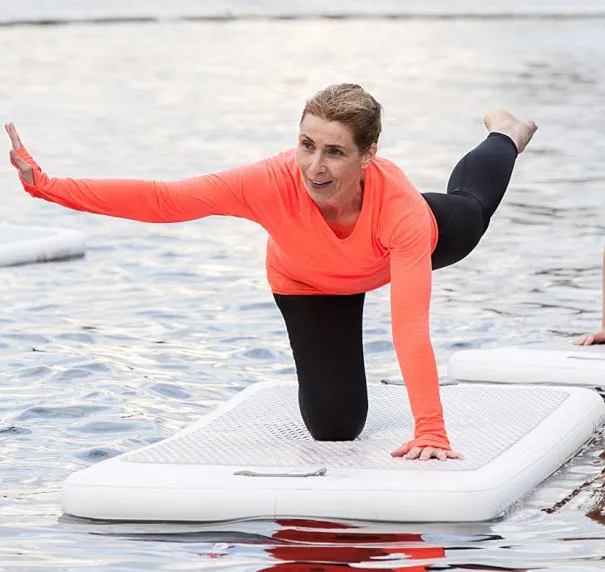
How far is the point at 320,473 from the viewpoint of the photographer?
443cm

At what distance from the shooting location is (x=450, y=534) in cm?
422

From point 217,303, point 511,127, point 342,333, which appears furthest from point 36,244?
point 342,333

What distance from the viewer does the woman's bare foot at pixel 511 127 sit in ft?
17.8

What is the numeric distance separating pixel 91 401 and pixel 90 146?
946 centimetres

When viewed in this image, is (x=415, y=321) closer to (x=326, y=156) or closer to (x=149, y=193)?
(x=326, y=156)

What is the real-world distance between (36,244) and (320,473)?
4713 mm

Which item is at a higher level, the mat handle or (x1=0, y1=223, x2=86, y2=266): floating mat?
(x1=0, y1=223, x2=86, y2=266): floating mat

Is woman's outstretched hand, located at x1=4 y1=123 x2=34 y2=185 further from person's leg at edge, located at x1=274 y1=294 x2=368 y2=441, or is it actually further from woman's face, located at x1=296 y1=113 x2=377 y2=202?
person's leg at edge, located at x1=274 y1=294 x2=368 y2=441

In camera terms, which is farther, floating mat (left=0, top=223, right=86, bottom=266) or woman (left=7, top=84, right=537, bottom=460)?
floating mat (left=0, top=223, right=86, bottom=266)

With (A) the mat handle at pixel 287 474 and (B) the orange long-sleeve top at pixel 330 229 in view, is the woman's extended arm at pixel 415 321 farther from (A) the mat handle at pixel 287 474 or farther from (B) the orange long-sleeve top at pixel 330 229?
(A) the mat handle at pixel 287 474

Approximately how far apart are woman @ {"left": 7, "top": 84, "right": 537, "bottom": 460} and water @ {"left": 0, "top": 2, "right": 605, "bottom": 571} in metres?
0.59

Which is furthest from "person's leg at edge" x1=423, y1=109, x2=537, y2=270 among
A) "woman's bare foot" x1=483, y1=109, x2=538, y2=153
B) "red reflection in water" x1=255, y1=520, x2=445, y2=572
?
"red reflection in water" x1=255, y1=520, x2=445, y2=572

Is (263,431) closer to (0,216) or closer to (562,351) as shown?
(562,351)

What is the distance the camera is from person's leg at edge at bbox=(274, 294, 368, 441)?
4922 mm
